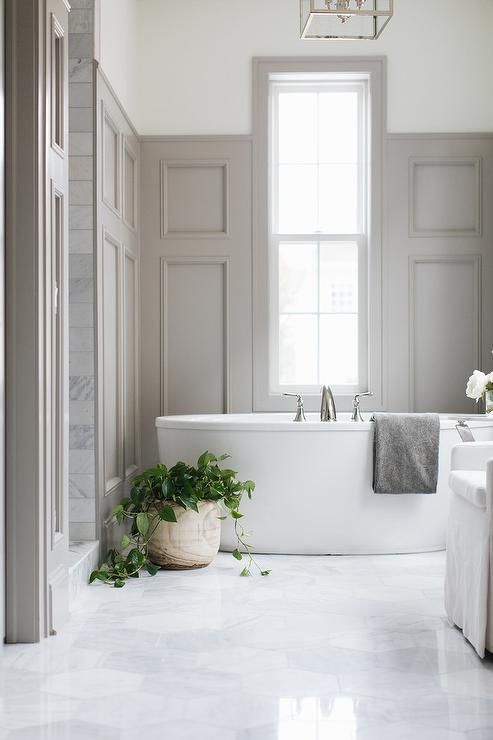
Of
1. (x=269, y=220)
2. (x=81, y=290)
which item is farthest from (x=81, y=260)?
(x=269, y=220)

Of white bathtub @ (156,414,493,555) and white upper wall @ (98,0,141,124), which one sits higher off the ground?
white upper wall @ (98,0,141,124)

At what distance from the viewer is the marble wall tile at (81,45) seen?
3646 mm

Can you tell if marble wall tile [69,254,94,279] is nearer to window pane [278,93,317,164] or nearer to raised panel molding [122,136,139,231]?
raised panel molding [122,136,139,231]

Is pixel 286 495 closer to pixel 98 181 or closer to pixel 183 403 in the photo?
pixel 183 403

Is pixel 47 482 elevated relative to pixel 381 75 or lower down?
lower down

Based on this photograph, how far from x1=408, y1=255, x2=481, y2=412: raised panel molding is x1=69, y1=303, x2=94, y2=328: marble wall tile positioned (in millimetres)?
2059

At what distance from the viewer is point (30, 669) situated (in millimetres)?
2436

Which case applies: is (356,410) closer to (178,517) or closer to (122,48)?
(178,517)

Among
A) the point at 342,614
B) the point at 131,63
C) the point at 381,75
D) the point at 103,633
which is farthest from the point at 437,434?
the point at 131,63

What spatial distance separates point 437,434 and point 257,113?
2184mm

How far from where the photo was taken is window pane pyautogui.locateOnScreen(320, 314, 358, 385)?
5031 mm

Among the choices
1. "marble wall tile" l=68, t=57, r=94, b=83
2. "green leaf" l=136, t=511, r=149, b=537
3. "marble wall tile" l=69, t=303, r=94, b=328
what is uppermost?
"marble wall tile" l=68, t=57, r=94, b=83

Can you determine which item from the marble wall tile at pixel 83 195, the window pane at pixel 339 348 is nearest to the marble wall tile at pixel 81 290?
the marble wall tile at pixel 83 195

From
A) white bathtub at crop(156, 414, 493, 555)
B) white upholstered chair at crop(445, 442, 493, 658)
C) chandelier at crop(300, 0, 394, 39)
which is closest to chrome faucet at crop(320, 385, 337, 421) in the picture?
white bathtub at crop(156, 414, 493, 555)
